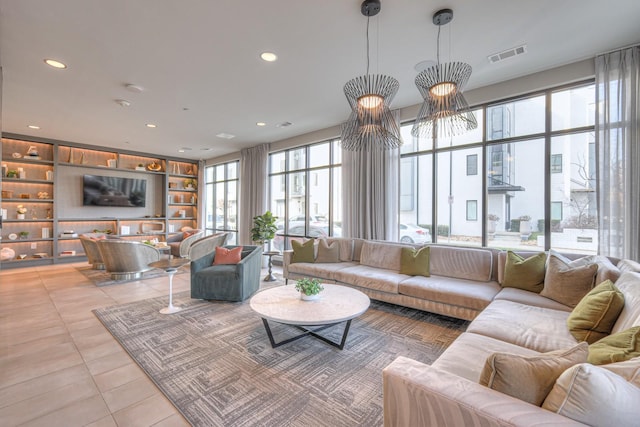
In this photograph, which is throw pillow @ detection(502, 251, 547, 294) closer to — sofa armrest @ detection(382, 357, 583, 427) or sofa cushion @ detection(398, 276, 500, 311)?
sofa cushion @ detection(398, 276, 500, 311)

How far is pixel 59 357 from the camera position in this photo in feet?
8.32

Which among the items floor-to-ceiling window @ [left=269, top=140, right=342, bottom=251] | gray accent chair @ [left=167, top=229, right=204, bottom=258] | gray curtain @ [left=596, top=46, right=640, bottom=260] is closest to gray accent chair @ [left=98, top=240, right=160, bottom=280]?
gray accent chair @ [left=167, top=229, right=204, bottom=258]

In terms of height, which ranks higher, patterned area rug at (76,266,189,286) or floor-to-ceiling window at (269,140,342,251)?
floor-to-ceiling window at (269,140,342,251)

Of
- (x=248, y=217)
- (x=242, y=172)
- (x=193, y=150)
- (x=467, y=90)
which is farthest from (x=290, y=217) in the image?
(x=467, y=90)

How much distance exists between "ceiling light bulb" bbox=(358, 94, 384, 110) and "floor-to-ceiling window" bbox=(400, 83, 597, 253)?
2308mm

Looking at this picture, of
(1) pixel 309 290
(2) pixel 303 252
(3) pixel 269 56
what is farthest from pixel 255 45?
(2) pixel 303 252

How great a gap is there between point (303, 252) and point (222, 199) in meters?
5.26

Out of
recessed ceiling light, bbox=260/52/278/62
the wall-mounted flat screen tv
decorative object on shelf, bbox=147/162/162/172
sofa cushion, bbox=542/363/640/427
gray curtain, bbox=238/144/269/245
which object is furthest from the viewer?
decorative object on shelf, bbox=147/162/162/172

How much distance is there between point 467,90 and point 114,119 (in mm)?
6231

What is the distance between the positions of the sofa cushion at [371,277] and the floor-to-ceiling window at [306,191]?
1.80m

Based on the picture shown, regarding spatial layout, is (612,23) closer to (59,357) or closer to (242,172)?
(59,357)

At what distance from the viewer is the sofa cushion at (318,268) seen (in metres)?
4.27

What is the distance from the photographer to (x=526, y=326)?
216cm

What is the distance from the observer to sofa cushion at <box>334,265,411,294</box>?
11.9ft
